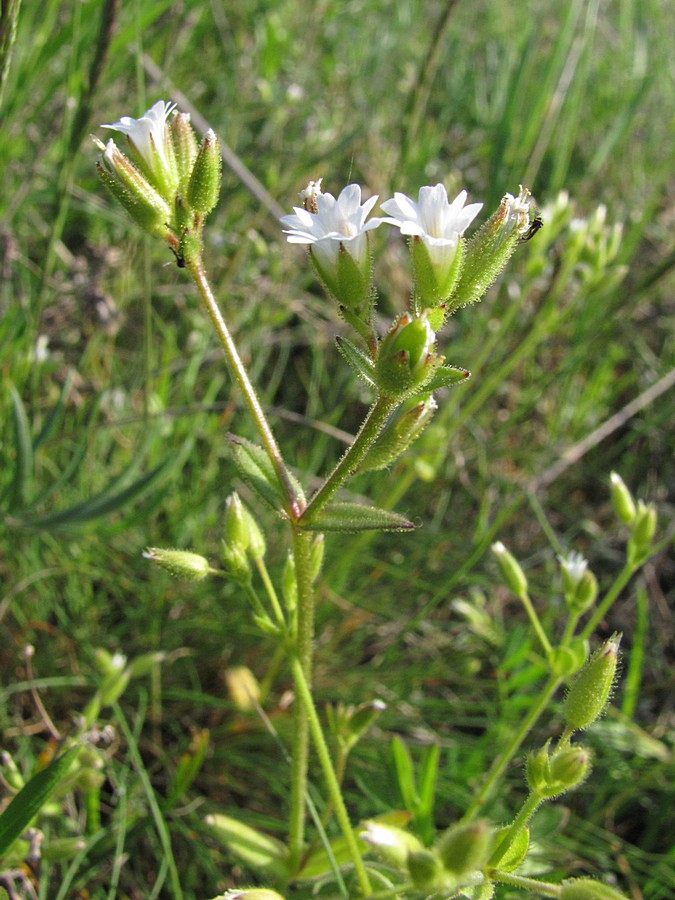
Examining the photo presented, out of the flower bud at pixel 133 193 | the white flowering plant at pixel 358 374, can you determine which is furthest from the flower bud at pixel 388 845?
the flower bud at pixel 133 193

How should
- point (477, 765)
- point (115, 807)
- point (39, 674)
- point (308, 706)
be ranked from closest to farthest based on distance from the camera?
point (308, 706)
point (477, 765)
point (115, 807)
point (39, 674)

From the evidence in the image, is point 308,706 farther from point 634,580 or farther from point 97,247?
point 634,580

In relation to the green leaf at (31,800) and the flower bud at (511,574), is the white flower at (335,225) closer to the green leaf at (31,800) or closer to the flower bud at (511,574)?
the flower bud at (511,574)

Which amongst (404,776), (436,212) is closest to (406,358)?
(436,212)

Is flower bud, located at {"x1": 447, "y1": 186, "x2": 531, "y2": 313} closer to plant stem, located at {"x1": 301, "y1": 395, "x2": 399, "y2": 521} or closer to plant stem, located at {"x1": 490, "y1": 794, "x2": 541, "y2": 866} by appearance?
plant stem, located at {"x1": 301, "y1": 395, "x2": 399, "y2": 521}

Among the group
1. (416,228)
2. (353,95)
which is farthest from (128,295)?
(353,95)
